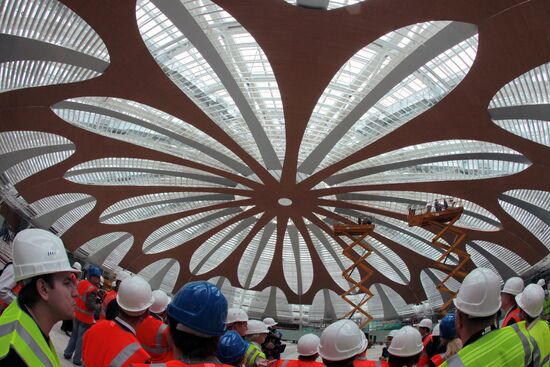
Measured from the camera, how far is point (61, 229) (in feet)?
120

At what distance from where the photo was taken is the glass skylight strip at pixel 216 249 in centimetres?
4206

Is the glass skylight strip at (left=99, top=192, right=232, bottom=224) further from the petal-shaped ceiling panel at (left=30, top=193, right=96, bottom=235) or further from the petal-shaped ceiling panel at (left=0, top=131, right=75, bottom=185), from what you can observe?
the petal-shaped ceiling panel at (left=0, top=131, right=75, bottom=185)

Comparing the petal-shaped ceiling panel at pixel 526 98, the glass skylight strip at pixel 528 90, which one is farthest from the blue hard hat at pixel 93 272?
the petal-shaped ceiling panel at pixel 526 98

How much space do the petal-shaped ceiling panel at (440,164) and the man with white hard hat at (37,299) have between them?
2436 centimetres

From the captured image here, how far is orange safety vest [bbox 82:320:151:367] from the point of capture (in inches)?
186

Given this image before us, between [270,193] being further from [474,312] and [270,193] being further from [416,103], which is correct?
[474,312]

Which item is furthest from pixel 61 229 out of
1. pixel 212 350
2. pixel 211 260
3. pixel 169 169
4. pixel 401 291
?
pixel 212 350

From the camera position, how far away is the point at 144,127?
26.3 m

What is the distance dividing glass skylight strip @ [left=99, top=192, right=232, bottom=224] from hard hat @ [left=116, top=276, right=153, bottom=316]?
1153 inches

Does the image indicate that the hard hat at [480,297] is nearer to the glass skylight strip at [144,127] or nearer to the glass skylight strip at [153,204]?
the glass skylight strip at [144,127]

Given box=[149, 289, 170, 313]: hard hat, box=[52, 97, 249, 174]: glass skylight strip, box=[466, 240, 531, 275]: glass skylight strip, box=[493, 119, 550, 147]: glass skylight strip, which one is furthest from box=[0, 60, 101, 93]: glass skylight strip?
box=[466, 240, 531, 275]: glass skylight strip

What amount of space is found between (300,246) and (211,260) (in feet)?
30.2

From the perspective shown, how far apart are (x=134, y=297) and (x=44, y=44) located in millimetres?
15610

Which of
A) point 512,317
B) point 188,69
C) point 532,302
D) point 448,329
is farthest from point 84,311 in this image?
point 188,69
